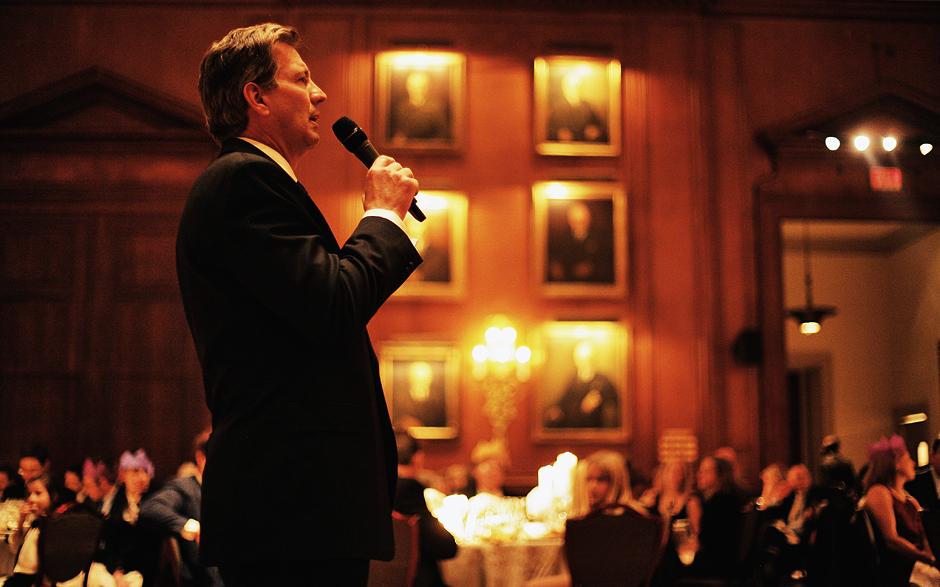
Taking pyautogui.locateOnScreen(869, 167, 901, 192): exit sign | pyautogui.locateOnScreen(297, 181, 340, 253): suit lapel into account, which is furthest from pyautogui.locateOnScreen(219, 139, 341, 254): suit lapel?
pyautogui.locateOnScreen(869, 167, 901, 192): exit sign

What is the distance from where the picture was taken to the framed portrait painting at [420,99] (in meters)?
10.0

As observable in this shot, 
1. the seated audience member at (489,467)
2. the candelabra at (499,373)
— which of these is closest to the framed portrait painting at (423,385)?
the candelabra at (499,373)

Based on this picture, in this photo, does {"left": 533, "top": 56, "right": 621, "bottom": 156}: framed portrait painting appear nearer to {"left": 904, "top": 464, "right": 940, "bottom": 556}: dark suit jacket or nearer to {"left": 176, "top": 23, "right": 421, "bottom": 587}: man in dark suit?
{"left": 904, "top": 464, "right": 940, "bottom": 556}: dark suit jacket

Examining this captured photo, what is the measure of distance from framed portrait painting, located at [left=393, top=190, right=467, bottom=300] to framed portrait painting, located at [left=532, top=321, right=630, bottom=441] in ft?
3.72

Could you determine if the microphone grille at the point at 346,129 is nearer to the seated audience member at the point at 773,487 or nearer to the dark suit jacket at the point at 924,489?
the dark suit jacket at the point at 924,489

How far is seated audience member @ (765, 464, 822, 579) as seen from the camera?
7.01m

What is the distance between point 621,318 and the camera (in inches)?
392

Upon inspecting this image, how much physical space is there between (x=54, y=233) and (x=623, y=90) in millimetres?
6542

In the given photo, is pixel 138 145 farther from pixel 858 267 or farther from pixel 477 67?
pixel 858 267

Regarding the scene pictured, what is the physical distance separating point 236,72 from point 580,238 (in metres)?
8.50

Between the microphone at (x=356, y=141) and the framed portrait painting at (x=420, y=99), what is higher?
the framed portrait painting at (x=420, y=99)

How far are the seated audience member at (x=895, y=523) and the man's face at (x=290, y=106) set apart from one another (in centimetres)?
490

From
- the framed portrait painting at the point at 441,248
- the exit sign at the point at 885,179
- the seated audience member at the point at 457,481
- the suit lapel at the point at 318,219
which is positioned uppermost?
the exit sign at the point at 885,179

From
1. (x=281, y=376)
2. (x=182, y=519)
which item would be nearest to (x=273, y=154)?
(x=281, y=376)
